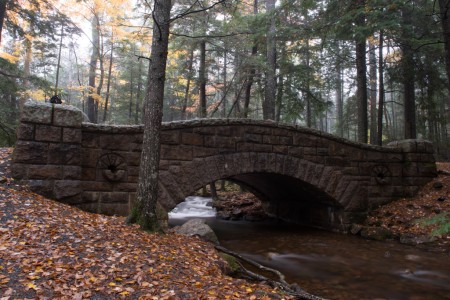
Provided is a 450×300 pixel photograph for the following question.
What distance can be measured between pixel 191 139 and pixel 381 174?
6323mm

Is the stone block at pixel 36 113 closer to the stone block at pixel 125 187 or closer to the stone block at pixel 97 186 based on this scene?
the stone block at pixel 97 186

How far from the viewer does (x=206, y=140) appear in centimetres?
794

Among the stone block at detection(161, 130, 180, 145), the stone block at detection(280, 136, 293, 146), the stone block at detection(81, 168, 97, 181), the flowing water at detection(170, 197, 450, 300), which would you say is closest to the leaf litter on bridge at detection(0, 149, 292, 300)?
the stone block at detection(81, 168, 97, 181)

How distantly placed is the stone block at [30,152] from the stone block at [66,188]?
0.52 m

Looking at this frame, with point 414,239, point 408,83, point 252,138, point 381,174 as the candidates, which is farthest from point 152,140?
point 408,83

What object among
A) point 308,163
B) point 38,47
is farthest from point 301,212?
point 38,47

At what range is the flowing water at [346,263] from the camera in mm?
5336

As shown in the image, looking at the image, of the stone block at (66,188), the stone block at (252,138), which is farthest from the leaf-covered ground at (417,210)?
the stone block at (66,188)

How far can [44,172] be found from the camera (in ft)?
20.4

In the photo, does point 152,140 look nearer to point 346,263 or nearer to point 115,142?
point 115,142

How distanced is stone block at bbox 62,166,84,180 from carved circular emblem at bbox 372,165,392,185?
8389mm

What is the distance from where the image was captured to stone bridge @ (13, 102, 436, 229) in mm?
6277

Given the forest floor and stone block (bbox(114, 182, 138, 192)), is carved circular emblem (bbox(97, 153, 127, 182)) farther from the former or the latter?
the forest floor

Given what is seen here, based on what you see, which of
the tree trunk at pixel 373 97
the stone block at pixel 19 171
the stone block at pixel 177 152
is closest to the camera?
the stone block at pixel 19 171
